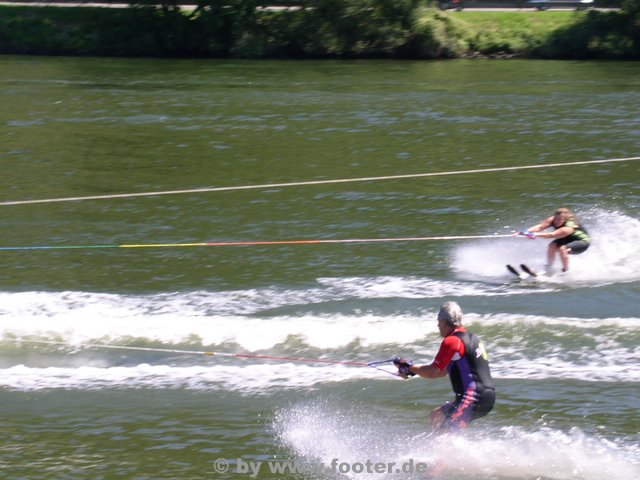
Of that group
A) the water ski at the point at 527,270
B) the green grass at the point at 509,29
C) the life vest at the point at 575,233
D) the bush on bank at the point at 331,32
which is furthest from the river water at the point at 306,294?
the bush on bank at the point at 331,32

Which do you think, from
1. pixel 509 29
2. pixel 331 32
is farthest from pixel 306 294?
pixel 509 29

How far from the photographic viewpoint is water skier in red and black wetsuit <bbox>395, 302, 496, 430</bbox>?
8.54m

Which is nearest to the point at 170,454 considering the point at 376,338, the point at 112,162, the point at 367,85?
the point at 376,338

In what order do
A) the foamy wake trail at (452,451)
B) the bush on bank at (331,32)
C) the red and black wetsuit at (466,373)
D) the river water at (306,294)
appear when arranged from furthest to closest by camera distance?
the bush on bank at (331,32) → the river water at (306,294) → the foamy wake trail at (452,451) → the red and black wetsuit at (466,373)

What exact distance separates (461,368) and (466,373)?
6cm

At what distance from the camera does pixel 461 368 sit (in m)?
8.59

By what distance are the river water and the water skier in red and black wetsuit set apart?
1.61ft

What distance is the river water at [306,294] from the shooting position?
9.81 m

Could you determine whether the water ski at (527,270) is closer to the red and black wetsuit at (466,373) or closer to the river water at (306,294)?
the river water at (306,294)

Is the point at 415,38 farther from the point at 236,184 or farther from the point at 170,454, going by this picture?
the point at 170,454

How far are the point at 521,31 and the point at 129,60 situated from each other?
55.3 feet

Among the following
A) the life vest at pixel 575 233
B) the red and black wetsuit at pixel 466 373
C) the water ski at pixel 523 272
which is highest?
the red and black wetsuit at pixel 466 373

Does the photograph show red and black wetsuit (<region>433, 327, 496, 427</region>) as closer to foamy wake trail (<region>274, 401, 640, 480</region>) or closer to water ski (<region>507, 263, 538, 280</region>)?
foamy wake trail (<region>274, 401, 640, 480</region>)

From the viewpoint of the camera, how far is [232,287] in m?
14.7
